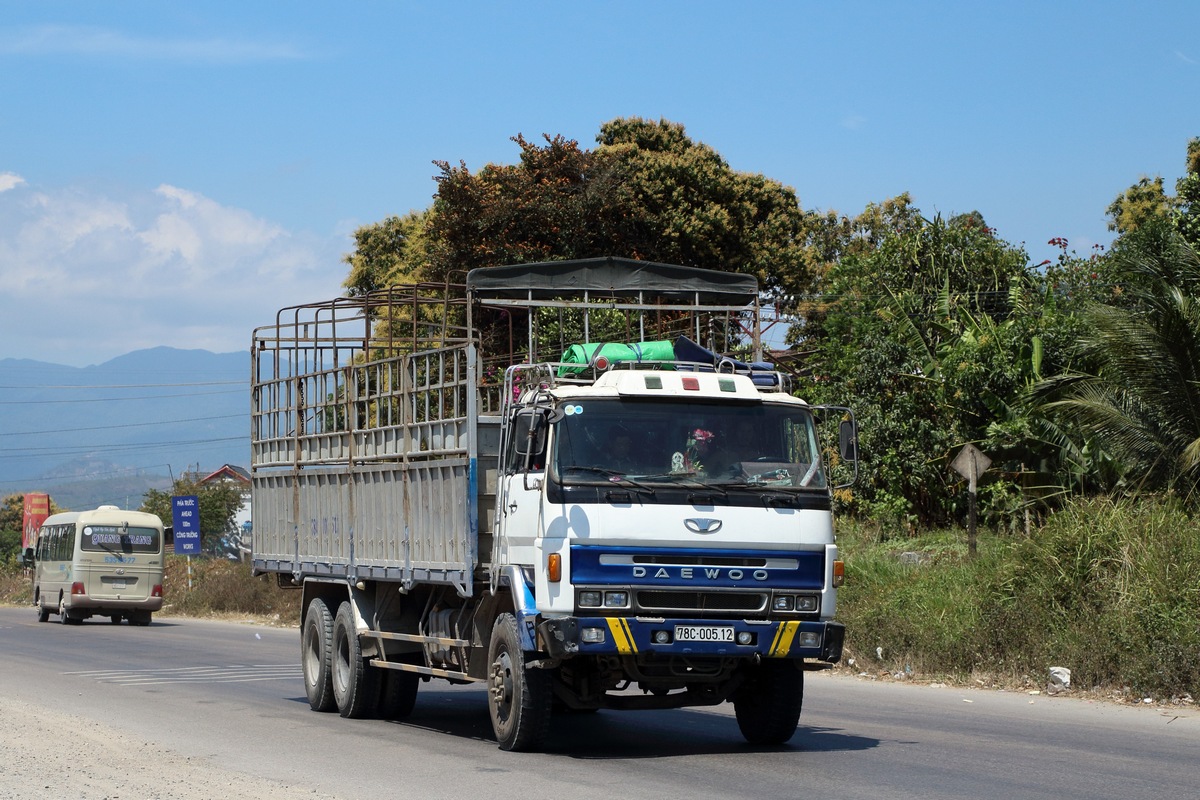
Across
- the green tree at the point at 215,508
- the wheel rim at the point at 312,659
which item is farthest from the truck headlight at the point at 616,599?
the green tree at the point at 215,508

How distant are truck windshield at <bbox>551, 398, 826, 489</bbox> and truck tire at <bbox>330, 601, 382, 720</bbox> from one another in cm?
450

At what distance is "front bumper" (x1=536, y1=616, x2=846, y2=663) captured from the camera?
10500 mm

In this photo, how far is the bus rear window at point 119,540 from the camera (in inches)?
1510

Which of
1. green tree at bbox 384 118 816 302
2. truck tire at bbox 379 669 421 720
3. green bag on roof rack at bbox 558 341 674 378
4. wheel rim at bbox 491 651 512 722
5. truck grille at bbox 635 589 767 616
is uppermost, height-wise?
green tree at bbox 384 118 816 302

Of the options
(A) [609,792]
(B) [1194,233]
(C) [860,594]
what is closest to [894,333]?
(B) [1194,233]

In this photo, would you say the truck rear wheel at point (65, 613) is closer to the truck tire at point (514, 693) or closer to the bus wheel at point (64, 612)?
the bus wheel at point (64, 612)

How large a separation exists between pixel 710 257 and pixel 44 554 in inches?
780

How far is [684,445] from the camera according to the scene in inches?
438

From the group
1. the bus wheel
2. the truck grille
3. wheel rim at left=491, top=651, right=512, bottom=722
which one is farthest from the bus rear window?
the truck grille

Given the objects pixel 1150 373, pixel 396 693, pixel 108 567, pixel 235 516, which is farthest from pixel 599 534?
pixel 235 516

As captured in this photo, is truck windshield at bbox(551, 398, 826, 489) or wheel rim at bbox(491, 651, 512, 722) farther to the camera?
wheel rim at bbox(491, 651, 512, 722)

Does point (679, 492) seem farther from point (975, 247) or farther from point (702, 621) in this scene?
point (975, 247)

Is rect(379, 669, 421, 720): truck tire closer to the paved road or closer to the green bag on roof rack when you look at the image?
the paved road

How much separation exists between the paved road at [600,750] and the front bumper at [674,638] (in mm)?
807
